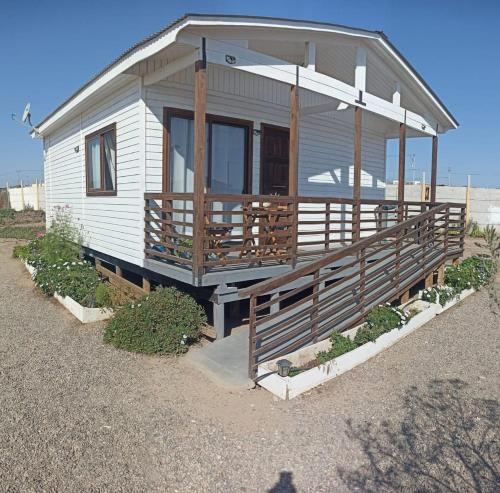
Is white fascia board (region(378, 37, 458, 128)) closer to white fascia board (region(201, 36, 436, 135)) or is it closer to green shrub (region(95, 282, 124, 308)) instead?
white fascia board (region(201, 36, 436, 135))

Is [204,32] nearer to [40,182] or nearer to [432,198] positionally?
[432,198]

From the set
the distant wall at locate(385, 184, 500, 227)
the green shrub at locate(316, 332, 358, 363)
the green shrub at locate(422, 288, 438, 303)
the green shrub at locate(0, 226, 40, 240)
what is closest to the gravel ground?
the green shrub at locate(316, 332, 358, 363)

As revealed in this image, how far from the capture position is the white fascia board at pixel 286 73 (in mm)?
5331

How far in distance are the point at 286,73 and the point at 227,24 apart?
113 centimetres

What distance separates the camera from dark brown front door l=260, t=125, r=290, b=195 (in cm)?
809

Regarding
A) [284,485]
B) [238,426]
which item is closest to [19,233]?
[238,426]

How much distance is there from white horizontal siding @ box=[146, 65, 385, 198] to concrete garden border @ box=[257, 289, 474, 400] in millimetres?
3205

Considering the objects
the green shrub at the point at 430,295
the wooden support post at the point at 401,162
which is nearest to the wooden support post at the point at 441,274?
the green shrub at the point at 430,295

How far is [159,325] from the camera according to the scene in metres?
5.55

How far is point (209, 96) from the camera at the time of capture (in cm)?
712

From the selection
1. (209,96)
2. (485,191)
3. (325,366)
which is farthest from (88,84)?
(485,191)

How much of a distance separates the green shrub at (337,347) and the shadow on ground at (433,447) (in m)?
0.96

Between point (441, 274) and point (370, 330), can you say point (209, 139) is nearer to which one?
point (370, 330)

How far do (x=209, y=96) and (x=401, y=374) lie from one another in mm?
4808
